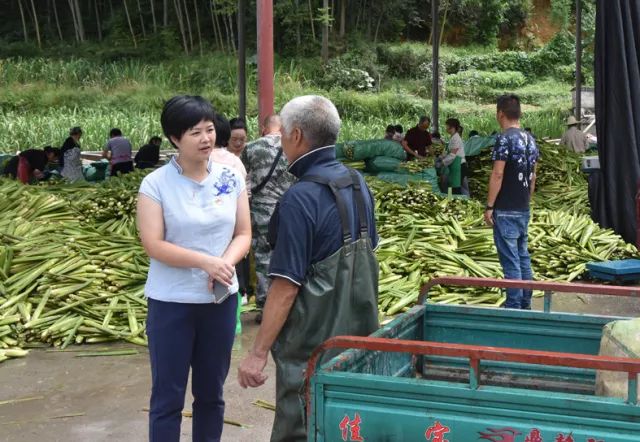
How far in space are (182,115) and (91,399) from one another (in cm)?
255

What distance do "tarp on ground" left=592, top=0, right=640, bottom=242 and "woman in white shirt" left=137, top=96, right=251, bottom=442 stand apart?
7520 millimetres

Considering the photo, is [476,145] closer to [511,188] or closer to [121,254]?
[511,188]

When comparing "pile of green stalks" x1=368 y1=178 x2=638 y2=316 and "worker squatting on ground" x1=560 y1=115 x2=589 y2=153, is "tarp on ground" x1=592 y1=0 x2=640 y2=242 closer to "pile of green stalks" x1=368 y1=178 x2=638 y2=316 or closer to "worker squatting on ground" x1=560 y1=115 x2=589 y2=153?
"pile of green stalks" x1=368 y1=178 x2=638 y2=316

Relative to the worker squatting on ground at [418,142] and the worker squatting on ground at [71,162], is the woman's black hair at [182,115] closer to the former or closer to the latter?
the worker squatting on ground at [418,142]

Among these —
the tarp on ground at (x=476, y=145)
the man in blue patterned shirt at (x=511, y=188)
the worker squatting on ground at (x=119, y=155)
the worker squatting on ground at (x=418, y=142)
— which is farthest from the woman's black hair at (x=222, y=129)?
the worker squatting on ground at (x=119, y=155)

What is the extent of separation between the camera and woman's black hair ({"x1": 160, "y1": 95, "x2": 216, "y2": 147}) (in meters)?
3.67

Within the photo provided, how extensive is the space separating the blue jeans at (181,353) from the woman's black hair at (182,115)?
73 centimetres

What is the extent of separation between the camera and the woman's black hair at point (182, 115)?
12.0 ft

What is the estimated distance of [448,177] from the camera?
535 inches

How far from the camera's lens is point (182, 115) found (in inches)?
144

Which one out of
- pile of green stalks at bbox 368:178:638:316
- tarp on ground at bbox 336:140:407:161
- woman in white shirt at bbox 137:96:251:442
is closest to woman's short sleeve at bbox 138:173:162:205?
woman in white shirt at bbox 137:96:251:442

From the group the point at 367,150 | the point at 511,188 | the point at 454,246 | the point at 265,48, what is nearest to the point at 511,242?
the point at 511,188

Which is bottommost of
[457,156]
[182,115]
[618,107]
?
[457,156]

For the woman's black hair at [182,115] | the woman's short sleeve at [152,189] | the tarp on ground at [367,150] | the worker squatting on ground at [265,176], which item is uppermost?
the woman's black hair at [182,115]
